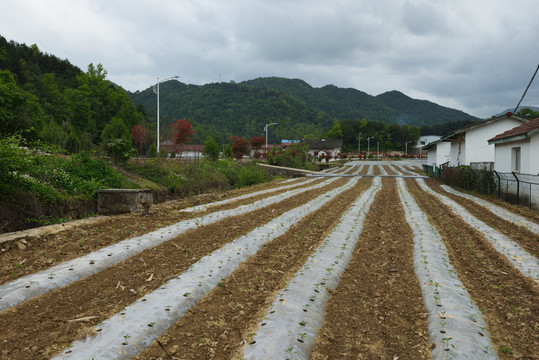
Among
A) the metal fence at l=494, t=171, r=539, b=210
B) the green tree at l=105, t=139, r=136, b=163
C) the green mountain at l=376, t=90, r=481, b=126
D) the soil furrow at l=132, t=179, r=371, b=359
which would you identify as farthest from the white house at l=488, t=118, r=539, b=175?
the green mountain at l=376, t=90, r=481, b=126

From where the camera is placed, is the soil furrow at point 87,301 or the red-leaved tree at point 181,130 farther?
the red-leaved tree at point 181,130

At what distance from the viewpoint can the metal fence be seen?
11.4 m

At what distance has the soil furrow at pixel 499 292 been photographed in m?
3.46

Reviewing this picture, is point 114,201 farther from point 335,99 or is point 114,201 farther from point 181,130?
point 335,99

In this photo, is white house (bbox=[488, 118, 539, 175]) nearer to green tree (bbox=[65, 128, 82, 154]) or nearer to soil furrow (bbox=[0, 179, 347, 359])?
soil furrow (bbox=[0, 179, 347, 359])

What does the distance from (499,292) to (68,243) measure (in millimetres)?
7027

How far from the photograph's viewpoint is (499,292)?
473cm

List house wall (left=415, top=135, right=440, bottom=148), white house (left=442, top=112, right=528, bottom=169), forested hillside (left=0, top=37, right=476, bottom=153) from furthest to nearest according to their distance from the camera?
house wall (left=415, top=135, right=440, bottom=148) → forested hillside (left=0, top=37, right=476, bottom=153) → white house (left=442, top=112, right=528, bottom=169)

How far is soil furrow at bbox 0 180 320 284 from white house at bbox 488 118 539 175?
12.8 m

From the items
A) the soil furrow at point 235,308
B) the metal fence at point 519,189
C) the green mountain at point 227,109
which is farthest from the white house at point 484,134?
the green mountain at point 227,109

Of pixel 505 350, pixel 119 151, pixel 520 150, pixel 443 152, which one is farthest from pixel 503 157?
pixel 119 151

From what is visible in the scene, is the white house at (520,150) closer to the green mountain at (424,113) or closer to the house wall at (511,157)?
the house wall at (511,157)

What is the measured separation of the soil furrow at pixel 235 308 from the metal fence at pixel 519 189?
9.15 meters

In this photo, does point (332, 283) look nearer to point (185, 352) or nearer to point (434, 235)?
point (185, 352)
